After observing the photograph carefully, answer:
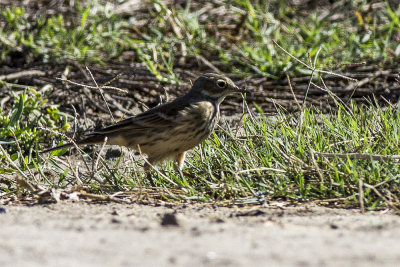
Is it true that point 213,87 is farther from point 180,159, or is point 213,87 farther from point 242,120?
point 180,159

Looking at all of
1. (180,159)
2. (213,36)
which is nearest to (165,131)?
(180,159)

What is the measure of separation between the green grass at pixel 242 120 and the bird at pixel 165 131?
0.16 metres

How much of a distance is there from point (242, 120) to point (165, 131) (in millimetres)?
1061

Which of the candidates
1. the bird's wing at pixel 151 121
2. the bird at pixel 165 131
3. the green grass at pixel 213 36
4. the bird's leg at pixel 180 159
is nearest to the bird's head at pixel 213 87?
the bird at pixel 165 131

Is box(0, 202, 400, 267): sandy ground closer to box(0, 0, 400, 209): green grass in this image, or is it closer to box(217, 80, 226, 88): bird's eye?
box(0, 0, 400, 209): green grass

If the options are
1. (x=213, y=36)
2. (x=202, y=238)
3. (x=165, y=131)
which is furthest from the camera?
(x=213, y=36)

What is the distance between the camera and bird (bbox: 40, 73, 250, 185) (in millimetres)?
5273

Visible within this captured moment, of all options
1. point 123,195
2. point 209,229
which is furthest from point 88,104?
point 209,229

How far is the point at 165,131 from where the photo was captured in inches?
211

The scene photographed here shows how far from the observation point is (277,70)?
25.5 feet

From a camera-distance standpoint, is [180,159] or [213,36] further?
[213,36]

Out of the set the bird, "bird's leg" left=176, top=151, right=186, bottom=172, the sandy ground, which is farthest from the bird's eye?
the sandy ground

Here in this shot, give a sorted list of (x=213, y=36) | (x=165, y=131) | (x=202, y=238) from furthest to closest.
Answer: (x=213, y=36) < (x=165, y=131) < (x=202, y=238)

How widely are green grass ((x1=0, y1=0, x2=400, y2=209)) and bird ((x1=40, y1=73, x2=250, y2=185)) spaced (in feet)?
0.54
